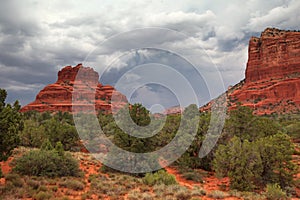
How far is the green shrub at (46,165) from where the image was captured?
17.3 m

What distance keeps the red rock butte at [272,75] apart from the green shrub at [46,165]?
93.5 metres

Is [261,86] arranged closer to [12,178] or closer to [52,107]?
[52,107]

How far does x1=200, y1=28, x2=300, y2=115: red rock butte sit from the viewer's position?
4400 inches

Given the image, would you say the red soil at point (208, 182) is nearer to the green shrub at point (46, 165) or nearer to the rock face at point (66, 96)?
the green shrub at point (46, 165)

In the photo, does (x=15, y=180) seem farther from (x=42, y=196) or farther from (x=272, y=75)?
(x=272, y=75)

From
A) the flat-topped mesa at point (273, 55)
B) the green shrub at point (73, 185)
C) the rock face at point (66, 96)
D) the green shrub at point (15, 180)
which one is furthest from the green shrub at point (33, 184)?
the flat-topped mesa at point (273, 55)

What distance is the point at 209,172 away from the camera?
87.0 ft

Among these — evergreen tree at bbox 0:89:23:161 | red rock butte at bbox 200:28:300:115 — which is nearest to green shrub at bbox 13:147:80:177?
evergreen tree at bbox 0:89:23:161

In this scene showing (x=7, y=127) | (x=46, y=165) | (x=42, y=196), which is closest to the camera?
(x=42, y=196)

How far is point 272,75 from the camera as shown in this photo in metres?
132

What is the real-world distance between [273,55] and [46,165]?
14532 cm

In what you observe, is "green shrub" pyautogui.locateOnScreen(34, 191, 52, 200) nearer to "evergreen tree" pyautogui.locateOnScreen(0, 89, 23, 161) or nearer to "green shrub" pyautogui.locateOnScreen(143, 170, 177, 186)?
"evergreen tree" pyautogui.locateOnScreen(0, 89, 23, 161)

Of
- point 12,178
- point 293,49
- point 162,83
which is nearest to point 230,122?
point 162,83

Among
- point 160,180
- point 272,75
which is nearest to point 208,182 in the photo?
point 160,180
